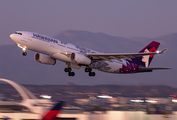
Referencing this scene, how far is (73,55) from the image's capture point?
137ft

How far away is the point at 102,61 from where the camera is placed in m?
46.9

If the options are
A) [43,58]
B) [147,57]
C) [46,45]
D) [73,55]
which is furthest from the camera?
[147,57]

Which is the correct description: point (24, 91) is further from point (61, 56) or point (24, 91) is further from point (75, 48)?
point (75, 48)

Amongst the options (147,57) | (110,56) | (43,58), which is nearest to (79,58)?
(110,56)

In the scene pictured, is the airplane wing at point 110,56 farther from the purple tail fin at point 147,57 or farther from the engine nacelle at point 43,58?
the purple tail fin at point 147,57

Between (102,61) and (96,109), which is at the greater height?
(102,61)

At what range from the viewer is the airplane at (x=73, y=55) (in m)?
39.8

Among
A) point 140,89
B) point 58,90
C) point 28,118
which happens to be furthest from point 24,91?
point 58,90

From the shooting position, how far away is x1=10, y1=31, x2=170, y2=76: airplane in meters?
39.8

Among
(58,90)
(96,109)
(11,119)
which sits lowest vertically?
(11,119)

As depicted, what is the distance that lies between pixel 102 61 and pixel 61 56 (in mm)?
8163

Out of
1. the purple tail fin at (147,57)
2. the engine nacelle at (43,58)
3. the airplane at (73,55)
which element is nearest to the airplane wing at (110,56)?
the airplane at (73,55)

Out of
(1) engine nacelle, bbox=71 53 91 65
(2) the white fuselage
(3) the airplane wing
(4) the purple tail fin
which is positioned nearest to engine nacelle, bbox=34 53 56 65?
(2) the white fuselage

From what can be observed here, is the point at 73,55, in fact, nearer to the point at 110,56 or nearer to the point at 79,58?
the point at 79,58
